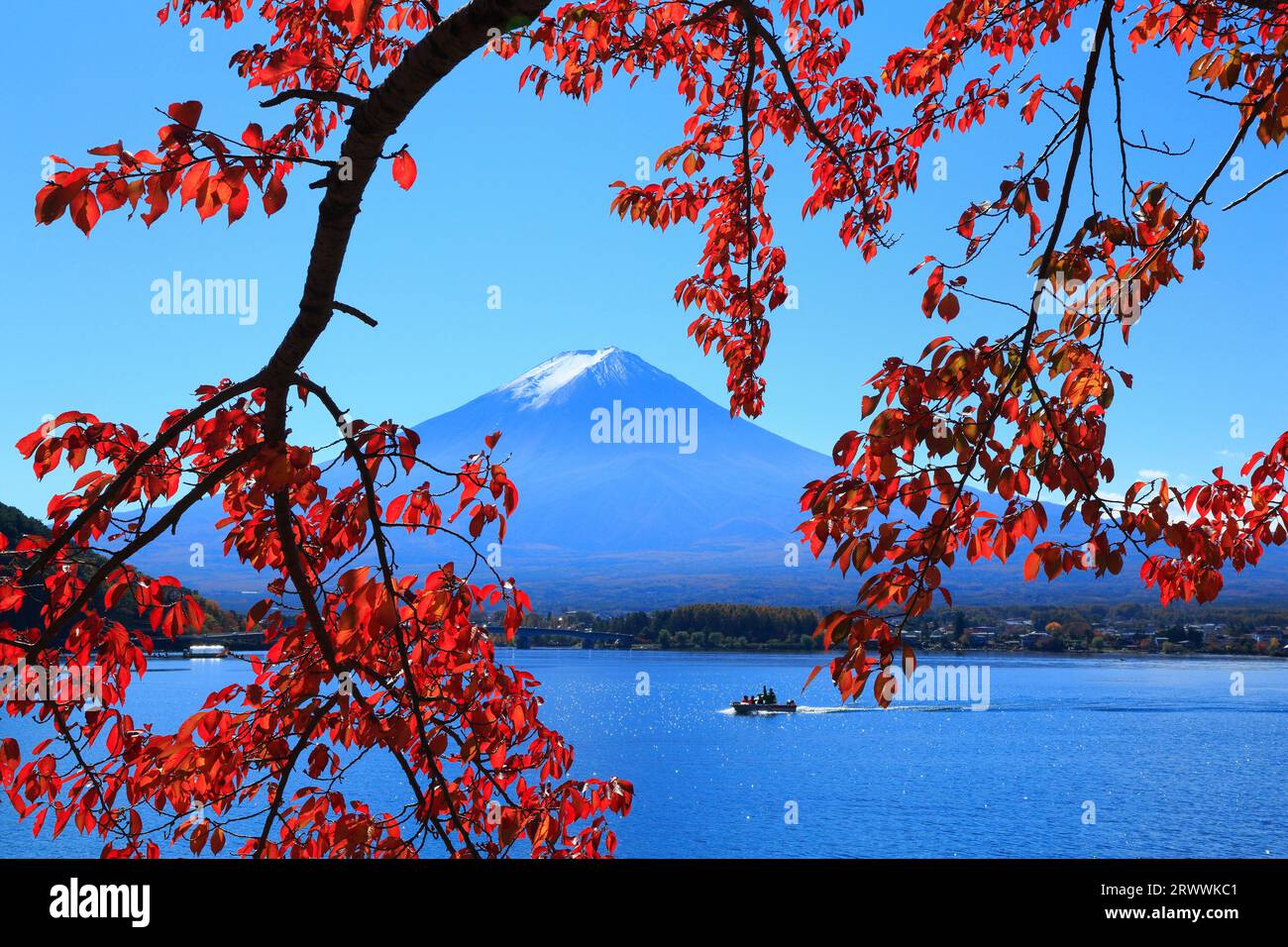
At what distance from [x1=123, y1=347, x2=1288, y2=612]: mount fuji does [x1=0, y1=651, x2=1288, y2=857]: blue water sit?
1599 centimetres

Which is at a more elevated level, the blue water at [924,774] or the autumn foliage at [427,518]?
the autumn foliage at [427,518]

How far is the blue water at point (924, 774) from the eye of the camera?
4616 centimetres

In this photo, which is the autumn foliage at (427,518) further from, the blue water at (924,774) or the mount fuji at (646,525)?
the mount fuji at (646,525)

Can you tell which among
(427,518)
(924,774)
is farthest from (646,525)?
(427,518)

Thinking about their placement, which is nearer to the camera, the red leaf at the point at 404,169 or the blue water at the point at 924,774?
the red leaf at the point at 404,169

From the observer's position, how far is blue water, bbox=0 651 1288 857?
151 ft

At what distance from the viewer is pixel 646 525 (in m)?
172

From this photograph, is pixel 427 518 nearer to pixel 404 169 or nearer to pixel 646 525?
pixel 404 169

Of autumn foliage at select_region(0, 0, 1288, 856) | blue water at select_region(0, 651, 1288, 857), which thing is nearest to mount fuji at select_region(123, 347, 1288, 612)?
blue water at select_region(0, 651, 1288, 857)

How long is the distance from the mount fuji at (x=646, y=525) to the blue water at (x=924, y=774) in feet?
52.5

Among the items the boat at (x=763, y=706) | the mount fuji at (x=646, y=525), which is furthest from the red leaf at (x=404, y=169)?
the mount fuji at (x=646, y=525)
